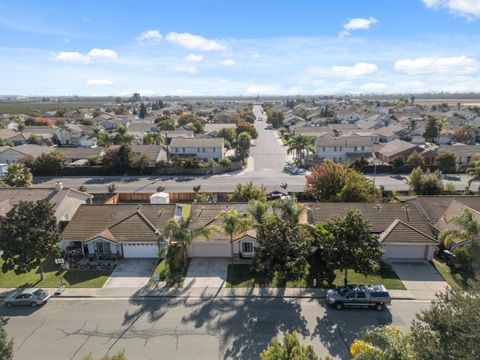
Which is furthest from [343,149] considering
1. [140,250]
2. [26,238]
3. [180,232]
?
[26,238]

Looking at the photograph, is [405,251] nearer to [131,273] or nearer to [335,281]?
[335,281]

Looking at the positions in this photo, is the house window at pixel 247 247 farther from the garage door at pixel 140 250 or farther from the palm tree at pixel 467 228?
the palm tree at pixel 467 228

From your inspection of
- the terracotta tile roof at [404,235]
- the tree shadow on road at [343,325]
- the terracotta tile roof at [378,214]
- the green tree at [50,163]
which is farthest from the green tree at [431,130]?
the green tree at [50,163]

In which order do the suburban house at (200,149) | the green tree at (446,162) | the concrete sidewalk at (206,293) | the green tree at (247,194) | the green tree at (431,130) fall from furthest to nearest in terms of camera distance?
1. the green tree at (431,130)
2. the suburban house at (200,149)
3. the green tree at (446,162)
4. the green tree at (247,194)
5. the concrete sidewalk at (206,293)

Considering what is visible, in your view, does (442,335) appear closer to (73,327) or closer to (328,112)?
(73,327)

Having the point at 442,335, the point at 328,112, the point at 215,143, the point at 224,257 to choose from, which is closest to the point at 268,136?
the point at 215,143

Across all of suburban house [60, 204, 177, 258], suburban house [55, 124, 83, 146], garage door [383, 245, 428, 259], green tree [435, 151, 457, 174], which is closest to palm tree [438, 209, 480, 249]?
garage door [383, 245, 428, 259]
